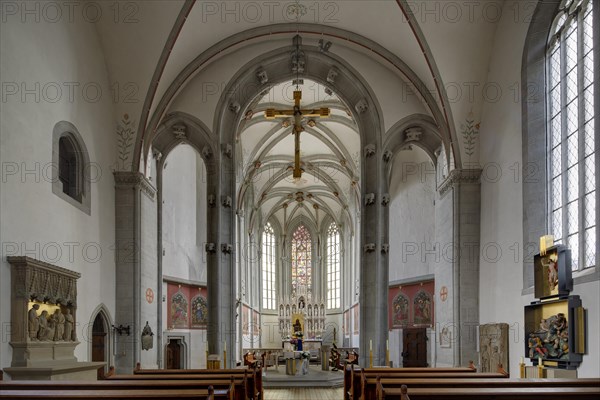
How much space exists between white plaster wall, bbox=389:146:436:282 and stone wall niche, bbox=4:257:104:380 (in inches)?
596

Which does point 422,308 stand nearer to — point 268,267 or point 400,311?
point 400,311

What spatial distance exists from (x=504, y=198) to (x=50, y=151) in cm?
1014

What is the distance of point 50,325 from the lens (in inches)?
495

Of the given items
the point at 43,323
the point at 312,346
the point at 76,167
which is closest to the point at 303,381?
the point at 76,167

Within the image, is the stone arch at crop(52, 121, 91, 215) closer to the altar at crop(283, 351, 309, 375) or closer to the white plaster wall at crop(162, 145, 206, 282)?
the white plaster wall at crop(162, 145, 206, 282)

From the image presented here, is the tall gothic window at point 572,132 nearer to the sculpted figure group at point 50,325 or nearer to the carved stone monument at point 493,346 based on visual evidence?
the carved stone monument at point 493,346

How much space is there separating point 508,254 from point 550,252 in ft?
11.2

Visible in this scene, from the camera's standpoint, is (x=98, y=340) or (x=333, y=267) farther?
(x=333, y=267)

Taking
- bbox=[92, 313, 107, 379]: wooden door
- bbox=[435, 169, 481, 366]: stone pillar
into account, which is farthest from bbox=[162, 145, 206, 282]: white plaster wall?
bbox=[435, 169, 481, 366]: stone pillar

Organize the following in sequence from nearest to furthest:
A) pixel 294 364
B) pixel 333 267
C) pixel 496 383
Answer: pixel 496 383 → pixel 294 364 → pixel 333 267

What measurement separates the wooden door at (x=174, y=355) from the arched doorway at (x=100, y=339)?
23.7 ft

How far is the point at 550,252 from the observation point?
12.1m

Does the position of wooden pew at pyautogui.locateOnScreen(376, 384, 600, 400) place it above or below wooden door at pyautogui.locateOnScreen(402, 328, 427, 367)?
above

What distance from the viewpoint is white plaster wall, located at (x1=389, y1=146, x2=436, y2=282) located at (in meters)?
25.6
